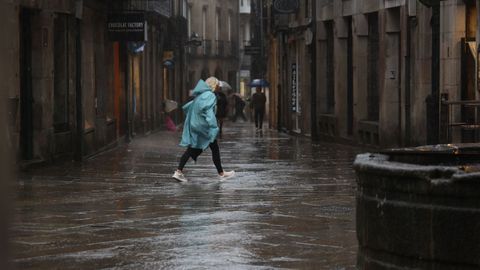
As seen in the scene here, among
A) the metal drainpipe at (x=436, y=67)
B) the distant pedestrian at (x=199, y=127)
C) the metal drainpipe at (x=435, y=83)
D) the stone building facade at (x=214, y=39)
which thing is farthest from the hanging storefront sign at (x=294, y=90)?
the stone building facade at (x=214, y=39)

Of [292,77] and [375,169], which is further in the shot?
[292,77]

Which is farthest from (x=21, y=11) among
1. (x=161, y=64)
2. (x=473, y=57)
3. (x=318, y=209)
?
(x=161, y=64)

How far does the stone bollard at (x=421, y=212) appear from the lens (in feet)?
17.1

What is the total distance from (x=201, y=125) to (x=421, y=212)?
12310 mm

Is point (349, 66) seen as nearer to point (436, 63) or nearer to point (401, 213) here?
point (436, 63)

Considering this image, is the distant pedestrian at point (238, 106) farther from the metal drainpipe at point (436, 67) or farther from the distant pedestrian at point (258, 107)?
the metal drainpipe at point (436, 67)

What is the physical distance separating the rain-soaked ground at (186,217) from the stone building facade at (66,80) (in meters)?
0.97

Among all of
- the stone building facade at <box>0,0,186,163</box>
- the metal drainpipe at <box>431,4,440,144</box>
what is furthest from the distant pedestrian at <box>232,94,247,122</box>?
the metal drainpipe at <box>431,4,440,144</box>

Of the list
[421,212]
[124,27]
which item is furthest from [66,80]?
[421,212]

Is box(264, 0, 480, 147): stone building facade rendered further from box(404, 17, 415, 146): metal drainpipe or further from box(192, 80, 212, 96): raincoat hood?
box(192, 80, 212, 96): raincoat hood

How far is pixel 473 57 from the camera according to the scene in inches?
863

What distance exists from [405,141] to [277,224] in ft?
50.6

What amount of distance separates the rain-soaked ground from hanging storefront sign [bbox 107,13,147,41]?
8602mm

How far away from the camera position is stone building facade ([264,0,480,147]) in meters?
21.3
